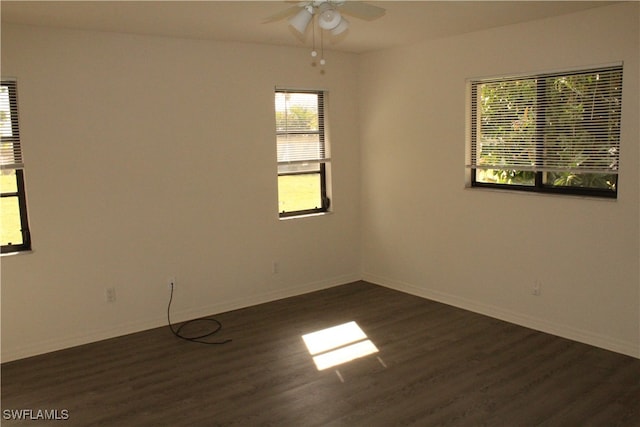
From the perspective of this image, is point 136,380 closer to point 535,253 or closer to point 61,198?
point 61,198

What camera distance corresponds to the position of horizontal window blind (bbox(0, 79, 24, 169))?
13.0ft

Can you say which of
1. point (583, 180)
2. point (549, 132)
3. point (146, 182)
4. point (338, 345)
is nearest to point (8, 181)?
point (146, 182)

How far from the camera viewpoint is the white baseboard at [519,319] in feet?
13.0

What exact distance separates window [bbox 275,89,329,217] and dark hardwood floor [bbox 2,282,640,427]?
1.40 meters

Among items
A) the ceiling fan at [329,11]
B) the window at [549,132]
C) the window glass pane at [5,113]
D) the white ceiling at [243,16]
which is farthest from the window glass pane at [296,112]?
the window glass pane at [5,113]

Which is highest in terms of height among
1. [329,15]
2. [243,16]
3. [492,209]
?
[243,16]

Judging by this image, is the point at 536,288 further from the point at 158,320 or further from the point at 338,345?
the point at 158,320

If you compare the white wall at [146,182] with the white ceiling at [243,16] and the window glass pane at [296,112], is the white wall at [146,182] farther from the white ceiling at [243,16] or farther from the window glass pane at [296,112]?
the white ceiling at [243,16]

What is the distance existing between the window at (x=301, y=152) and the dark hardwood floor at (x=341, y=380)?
1.40 metres

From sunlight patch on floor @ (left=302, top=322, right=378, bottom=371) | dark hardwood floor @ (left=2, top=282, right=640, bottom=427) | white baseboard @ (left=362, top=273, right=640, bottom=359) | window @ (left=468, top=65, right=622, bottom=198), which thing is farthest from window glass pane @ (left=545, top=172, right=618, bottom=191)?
sunlight patch on floor @ (left=302, top=322, right=378, bottom=371)

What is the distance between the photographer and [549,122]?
4.27 metres

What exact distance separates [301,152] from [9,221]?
2.70m

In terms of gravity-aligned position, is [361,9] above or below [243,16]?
below

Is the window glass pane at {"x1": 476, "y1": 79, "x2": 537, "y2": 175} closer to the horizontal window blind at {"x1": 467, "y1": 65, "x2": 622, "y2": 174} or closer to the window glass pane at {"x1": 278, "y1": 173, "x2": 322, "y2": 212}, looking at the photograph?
the horizontal window blind at {"x1": 467, "y1": 65, "x2": 622, "y2": 174}
